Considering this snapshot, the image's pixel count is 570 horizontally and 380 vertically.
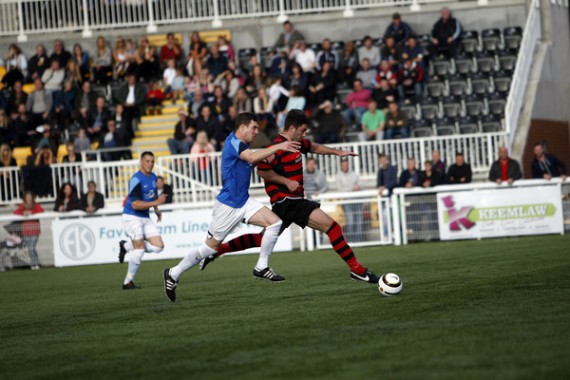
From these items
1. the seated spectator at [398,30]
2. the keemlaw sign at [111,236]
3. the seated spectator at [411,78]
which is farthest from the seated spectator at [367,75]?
the keemlaw sign at [111,236]

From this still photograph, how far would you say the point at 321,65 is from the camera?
28234 millimetres

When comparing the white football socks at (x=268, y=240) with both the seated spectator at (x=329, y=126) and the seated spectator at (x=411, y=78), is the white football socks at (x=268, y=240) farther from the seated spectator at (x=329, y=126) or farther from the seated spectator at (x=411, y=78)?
the seated spectator at (x=411, y=78)

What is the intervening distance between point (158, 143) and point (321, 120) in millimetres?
5051

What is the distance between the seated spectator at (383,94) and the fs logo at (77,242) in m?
8.28

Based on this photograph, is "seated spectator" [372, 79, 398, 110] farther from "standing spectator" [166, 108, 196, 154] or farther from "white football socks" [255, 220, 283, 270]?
"white football socks" [255, 220, 283, 270]

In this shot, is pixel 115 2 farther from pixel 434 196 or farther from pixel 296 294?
pixel 296 294

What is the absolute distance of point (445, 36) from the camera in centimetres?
2864

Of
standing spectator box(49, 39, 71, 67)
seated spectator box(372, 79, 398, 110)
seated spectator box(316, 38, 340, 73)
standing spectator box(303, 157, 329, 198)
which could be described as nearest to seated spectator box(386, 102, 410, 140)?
seated spectator box(372, 79, 398, 110)

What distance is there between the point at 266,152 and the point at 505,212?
12.3m

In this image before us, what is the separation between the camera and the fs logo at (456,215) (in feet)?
74.0

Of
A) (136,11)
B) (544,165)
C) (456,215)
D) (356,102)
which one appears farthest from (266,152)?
(136,11)

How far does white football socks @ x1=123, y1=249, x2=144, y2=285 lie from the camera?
15406mm

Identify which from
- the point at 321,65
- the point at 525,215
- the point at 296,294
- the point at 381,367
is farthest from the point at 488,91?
the point at 381,367

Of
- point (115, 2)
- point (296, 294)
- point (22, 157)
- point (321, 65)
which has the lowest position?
point (296, 294)
